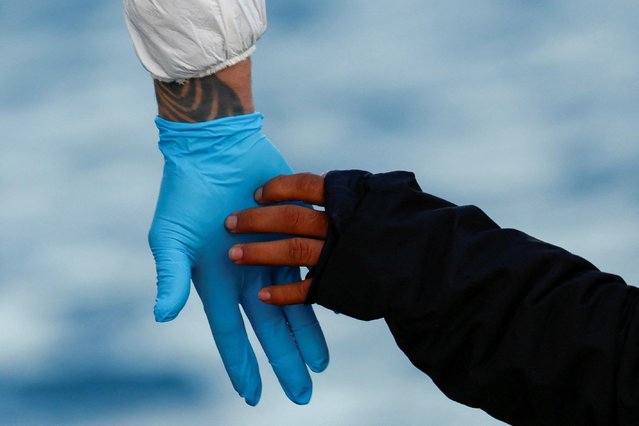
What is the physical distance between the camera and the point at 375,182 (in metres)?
1.72

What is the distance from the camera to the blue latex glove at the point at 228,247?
1.96m

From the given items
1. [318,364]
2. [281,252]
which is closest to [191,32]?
[281,252]

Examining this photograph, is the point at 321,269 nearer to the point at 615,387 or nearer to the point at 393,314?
the point at 393,314

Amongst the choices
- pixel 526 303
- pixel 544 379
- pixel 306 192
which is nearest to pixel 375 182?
pixel 306 192

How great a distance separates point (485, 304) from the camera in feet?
5.21

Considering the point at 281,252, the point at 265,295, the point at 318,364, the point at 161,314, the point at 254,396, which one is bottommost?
the point at 254,396

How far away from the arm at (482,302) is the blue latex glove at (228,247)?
328mm

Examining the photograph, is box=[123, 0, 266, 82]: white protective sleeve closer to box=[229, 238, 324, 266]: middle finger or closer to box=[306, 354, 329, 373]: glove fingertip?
box=[229, 238, 324, 266]: middle finger

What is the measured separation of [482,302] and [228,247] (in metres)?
0.66

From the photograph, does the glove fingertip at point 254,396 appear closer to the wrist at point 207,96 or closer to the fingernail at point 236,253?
the fingernail at point 236,253

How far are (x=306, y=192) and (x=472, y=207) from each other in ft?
1.11

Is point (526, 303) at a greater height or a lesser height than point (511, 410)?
greater

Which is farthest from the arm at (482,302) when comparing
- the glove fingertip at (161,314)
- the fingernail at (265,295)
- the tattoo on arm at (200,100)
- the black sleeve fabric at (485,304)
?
the tattoo on arm at (200,100)

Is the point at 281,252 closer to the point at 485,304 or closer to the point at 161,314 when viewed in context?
the point at 161,314
